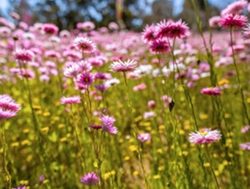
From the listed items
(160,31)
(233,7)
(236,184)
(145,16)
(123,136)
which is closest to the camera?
(160,31)

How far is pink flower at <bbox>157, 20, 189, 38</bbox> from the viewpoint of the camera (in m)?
1.94

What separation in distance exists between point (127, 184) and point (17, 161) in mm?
879

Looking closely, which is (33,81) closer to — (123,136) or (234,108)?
(123,136)

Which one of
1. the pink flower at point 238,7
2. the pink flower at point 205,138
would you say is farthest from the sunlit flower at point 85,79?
the pink flower at point 238,7

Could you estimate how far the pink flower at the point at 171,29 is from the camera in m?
1.94

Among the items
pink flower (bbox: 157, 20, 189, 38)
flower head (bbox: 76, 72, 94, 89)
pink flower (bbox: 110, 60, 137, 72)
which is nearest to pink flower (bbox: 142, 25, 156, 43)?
pink flower (bbox: 157, 20, 189, 38)

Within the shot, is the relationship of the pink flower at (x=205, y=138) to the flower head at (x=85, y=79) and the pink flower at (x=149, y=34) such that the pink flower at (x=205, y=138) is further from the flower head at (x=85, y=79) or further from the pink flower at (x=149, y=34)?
the pink flower at (x=149, y=34)

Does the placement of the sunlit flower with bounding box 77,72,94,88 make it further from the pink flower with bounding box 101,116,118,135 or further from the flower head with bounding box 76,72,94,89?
the pink flower with bounding box 101,116,118,135

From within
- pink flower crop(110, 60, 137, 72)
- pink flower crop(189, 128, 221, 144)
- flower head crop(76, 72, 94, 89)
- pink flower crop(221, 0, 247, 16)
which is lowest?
pink flower crop(189, 128, 221, 144)

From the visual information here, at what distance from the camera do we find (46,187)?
7.85 ft

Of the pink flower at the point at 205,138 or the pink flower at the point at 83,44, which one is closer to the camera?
the pink flower at the point at 205,138

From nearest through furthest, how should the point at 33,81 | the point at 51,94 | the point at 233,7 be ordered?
the point at 233,7 → the point at 51,94 → the point at 33,81

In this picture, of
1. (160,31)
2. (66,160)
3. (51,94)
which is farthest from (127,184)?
(51,94)

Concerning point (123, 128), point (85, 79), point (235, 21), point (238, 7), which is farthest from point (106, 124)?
point (123, 128)
